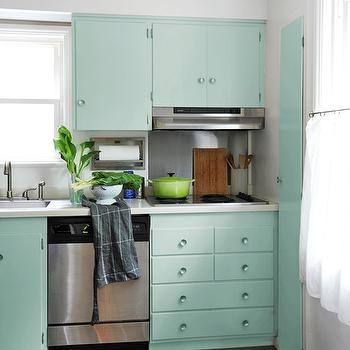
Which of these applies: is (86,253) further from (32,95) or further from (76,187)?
(32,95)

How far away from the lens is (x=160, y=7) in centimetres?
356

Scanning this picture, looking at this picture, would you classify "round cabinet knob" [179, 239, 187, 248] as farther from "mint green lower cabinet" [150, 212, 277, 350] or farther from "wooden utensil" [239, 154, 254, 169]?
"wooden utensil" [239, 154, 254, 169]

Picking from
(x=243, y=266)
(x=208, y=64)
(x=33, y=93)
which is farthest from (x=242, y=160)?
(x=33, y=93)

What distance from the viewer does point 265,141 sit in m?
3.72

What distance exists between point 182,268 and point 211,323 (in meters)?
0.41

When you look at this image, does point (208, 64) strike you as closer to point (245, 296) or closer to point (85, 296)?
point (245, 296)

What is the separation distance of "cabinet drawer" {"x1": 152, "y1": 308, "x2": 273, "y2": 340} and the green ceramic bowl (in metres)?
0.80

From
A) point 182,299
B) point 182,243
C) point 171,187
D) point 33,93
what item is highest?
point 33,93

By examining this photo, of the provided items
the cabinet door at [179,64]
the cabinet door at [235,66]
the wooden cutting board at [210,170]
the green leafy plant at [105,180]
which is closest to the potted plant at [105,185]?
the green leafy plant at [105,180]

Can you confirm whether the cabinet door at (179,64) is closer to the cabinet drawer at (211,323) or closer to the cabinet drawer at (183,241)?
the cabinet drawer at (183,241)

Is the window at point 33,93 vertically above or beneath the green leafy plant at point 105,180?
above

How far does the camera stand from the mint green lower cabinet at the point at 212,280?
3320mm

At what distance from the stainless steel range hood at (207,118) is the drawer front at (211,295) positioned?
1048mm

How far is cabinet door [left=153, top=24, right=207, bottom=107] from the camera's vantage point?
358 cm
